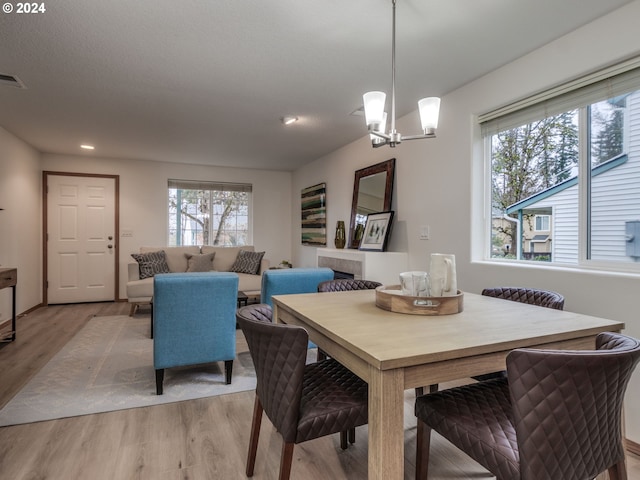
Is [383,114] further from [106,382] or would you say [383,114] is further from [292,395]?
[106,382]

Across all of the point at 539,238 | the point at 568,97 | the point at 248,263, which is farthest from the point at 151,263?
the point at 568,97

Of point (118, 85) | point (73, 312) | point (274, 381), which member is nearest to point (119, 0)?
point (118, 85)

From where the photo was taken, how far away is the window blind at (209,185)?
6.04m

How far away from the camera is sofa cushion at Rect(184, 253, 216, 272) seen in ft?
17.1

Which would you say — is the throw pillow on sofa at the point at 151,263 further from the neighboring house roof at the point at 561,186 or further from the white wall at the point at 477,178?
the neighboring house roof at the point at 561,186

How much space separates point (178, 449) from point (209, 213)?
16.0ft

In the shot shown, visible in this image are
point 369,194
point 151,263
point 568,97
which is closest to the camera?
point 568,97

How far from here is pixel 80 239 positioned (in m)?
5.50

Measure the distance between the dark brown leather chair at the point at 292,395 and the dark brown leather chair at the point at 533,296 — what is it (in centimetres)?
109

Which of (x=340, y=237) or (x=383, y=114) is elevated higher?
(x=383, y=114)

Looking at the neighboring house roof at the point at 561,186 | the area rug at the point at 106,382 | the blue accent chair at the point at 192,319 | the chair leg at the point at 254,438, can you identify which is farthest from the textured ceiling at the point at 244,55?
the area rug at the point at 106,382

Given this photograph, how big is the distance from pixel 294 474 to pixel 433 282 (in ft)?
3.53

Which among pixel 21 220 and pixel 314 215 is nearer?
pixel 21 220

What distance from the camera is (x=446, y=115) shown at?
309 centimetres
